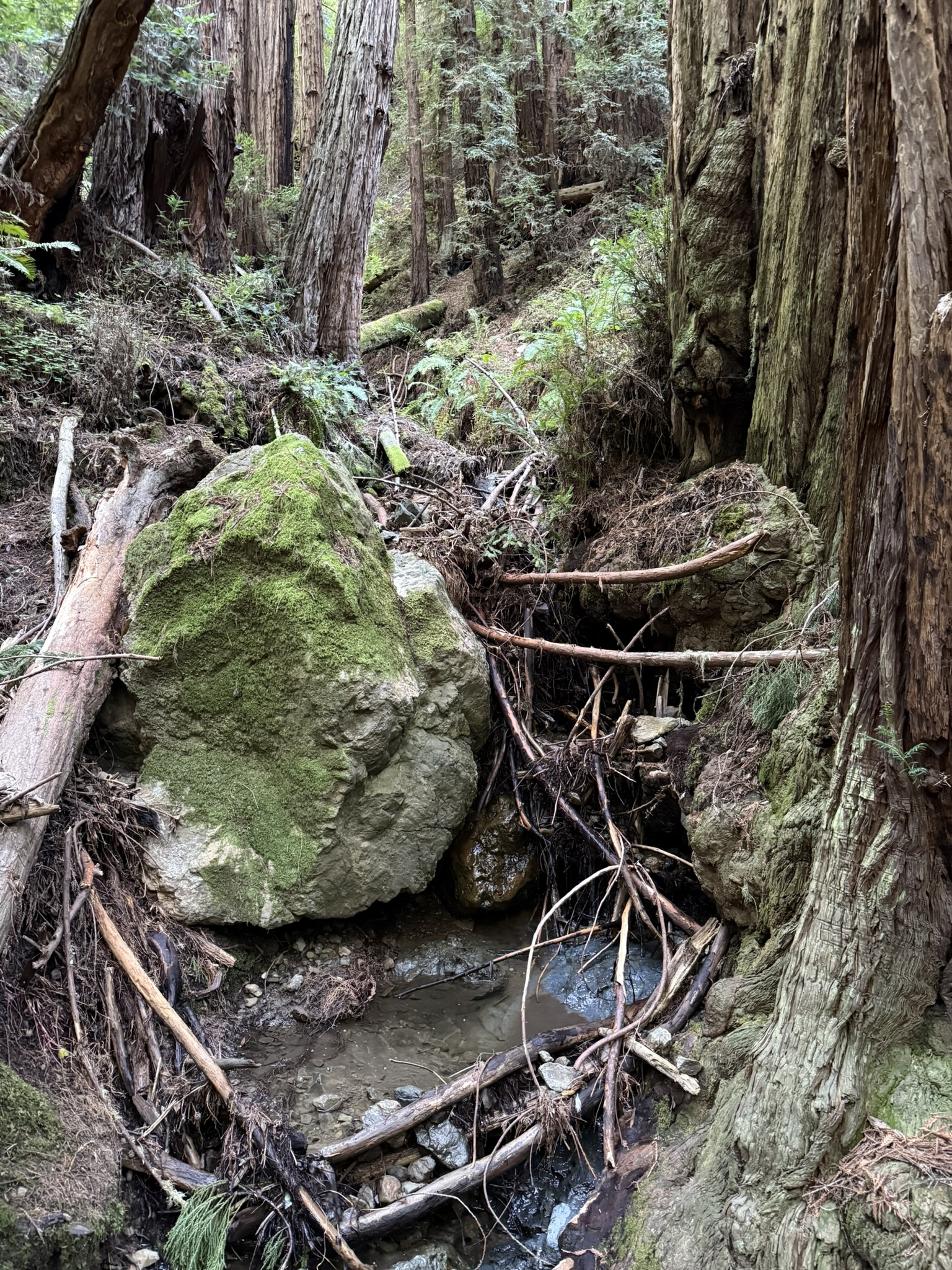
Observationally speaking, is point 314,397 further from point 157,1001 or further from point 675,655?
point 157,1001

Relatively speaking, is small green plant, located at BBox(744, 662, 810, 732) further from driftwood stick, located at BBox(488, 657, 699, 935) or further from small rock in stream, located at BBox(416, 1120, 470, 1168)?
small rock in stream, located at BBox(416, 1120, 470, 1168)

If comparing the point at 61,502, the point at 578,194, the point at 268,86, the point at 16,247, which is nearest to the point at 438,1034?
the point at 61,502

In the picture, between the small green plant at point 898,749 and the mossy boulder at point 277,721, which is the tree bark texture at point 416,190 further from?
the small green plant at point 898,749

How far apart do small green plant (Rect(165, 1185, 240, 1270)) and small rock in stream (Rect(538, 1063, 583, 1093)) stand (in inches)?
45.3

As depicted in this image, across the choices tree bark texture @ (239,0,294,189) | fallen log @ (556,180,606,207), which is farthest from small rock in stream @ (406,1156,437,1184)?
fallen log @ (556,180,606,207)

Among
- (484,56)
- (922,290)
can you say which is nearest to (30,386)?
(922,290)

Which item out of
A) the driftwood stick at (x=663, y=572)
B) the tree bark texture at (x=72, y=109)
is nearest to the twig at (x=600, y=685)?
the driftwood stick at (x=663, y=572)

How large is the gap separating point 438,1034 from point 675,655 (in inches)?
80.2

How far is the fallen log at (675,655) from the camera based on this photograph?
10.7 feet

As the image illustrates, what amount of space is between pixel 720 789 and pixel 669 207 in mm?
3388

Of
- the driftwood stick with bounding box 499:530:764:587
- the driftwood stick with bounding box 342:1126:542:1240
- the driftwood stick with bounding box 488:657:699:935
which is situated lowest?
the driftwood stick with bounding box 342:1126:542:1240

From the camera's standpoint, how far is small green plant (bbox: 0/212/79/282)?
5.23 meters

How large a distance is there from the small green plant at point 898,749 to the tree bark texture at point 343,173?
6546mm

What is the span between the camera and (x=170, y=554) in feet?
12.4
